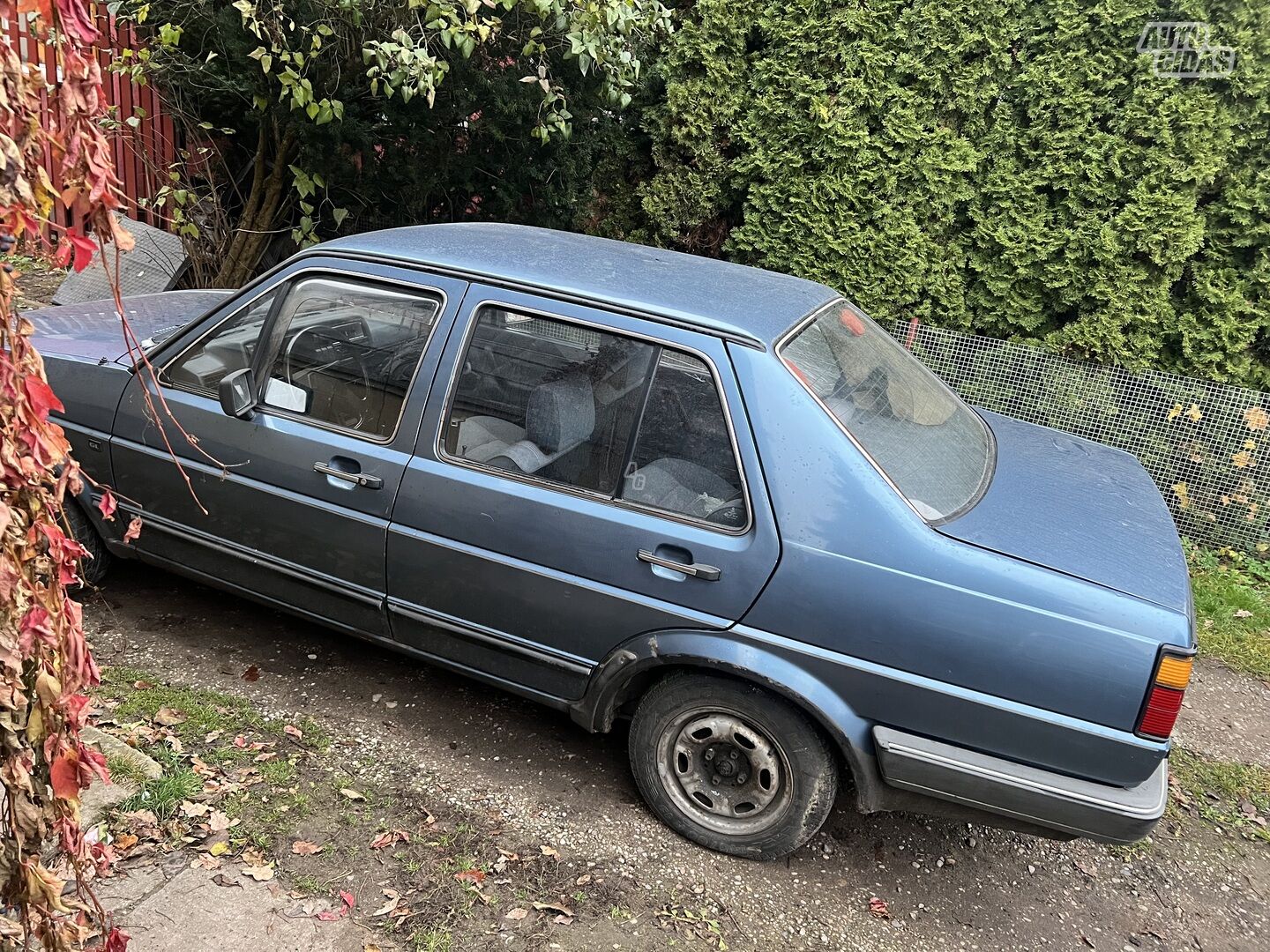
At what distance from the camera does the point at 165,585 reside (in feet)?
14.5

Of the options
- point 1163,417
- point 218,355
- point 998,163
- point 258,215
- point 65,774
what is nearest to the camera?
point 65,774

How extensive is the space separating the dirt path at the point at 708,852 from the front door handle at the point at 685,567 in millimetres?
986

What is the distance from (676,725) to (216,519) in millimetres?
1960

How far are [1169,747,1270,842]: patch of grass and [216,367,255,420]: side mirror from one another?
3951 millimetres

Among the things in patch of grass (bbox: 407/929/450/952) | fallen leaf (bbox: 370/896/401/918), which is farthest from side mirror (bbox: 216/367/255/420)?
patch of grass (bbox: 407/929/450/952)

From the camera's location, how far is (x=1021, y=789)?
271 centimetres

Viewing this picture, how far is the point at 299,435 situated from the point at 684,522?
1.50 meters

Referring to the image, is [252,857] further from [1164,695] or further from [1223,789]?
[1223,789]

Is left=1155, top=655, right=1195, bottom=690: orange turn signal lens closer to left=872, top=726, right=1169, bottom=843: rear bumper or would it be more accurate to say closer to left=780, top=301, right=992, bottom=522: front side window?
left=872, top=726, right=1169, bottom=843: rear bumper

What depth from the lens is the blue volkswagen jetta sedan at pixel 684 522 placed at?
107 inches

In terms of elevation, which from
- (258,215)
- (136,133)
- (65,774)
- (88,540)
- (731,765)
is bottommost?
(88,540)

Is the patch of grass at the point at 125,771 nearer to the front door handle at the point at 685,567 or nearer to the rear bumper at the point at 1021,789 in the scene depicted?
Result: the front door handle at the point at 685,567

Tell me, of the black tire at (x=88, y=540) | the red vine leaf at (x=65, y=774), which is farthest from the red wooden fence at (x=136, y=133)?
the red vine leaf at (x=65, y=774)

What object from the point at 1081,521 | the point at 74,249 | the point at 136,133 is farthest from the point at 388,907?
the point at 136,133
